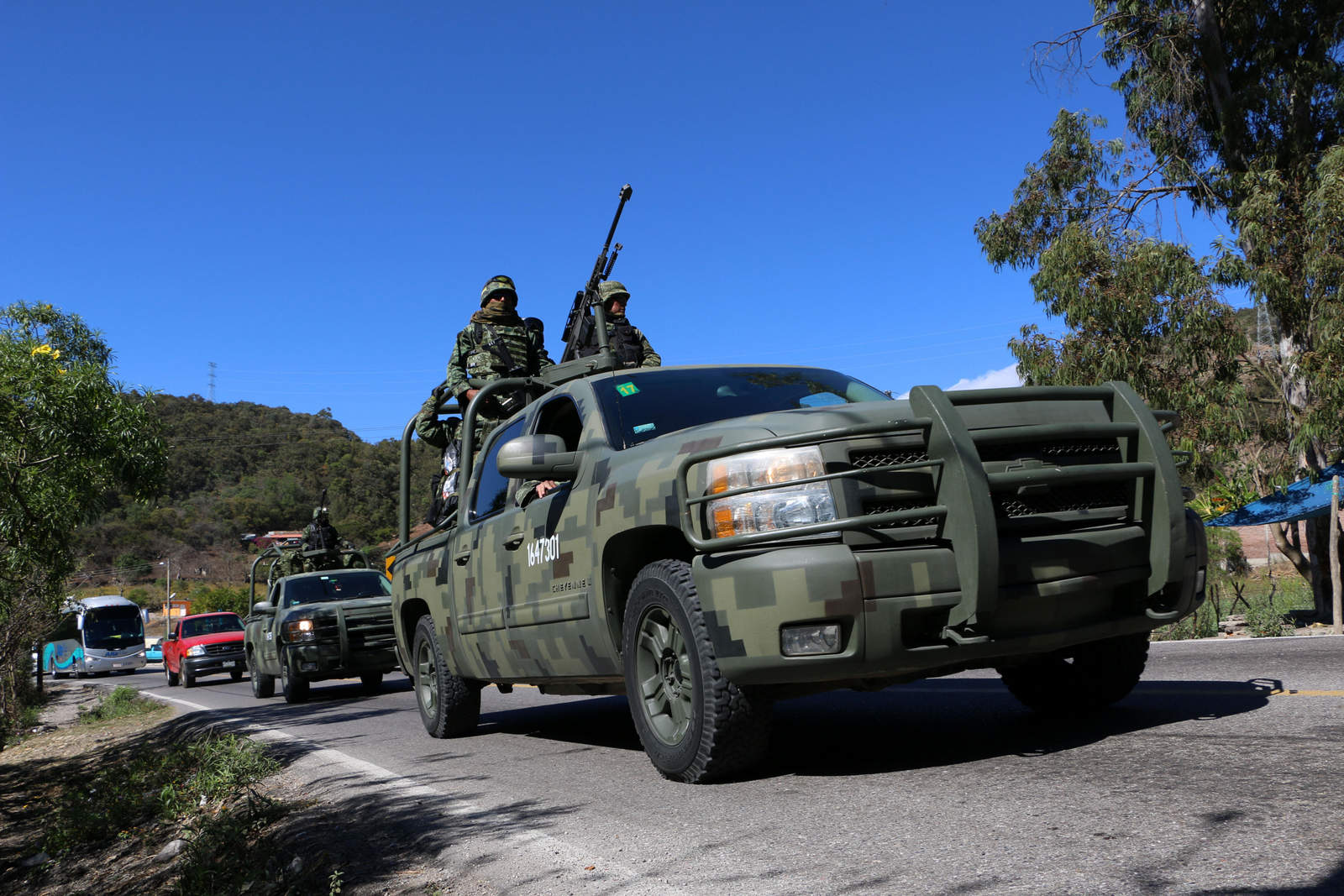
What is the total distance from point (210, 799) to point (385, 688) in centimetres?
976

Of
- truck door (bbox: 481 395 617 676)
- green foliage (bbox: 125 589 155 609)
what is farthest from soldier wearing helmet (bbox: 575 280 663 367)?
green foliage (bbox: 125 589 155 609)

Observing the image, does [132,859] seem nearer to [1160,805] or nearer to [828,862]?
[828,862]

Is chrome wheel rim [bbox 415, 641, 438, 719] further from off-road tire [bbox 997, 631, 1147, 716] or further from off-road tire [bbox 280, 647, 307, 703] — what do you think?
off-road tire [bbox 280, 647, 307, 703]

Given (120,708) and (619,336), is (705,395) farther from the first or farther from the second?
(120,708)

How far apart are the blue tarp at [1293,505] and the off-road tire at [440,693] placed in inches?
533

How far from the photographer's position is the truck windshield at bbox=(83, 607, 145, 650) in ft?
140

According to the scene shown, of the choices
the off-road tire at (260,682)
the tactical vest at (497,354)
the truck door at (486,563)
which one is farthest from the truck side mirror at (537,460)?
the off-road tire at (260,682)

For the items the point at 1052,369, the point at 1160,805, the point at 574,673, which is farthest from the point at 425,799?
the point at 1052,369

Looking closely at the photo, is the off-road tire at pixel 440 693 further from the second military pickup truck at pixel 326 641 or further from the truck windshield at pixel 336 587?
the truck windshield at pixel 336 587

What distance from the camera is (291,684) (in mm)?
14766

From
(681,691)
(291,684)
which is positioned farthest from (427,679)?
(291,684)

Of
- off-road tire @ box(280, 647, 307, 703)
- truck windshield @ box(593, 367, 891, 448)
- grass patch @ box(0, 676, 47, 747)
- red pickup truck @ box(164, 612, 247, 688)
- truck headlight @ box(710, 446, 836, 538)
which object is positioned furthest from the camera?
red pickup truck @ box(164, 612, 247, 688)

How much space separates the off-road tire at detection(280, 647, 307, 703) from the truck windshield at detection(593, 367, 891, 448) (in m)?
10.4

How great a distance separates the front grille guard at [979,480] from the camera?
13.1ft
